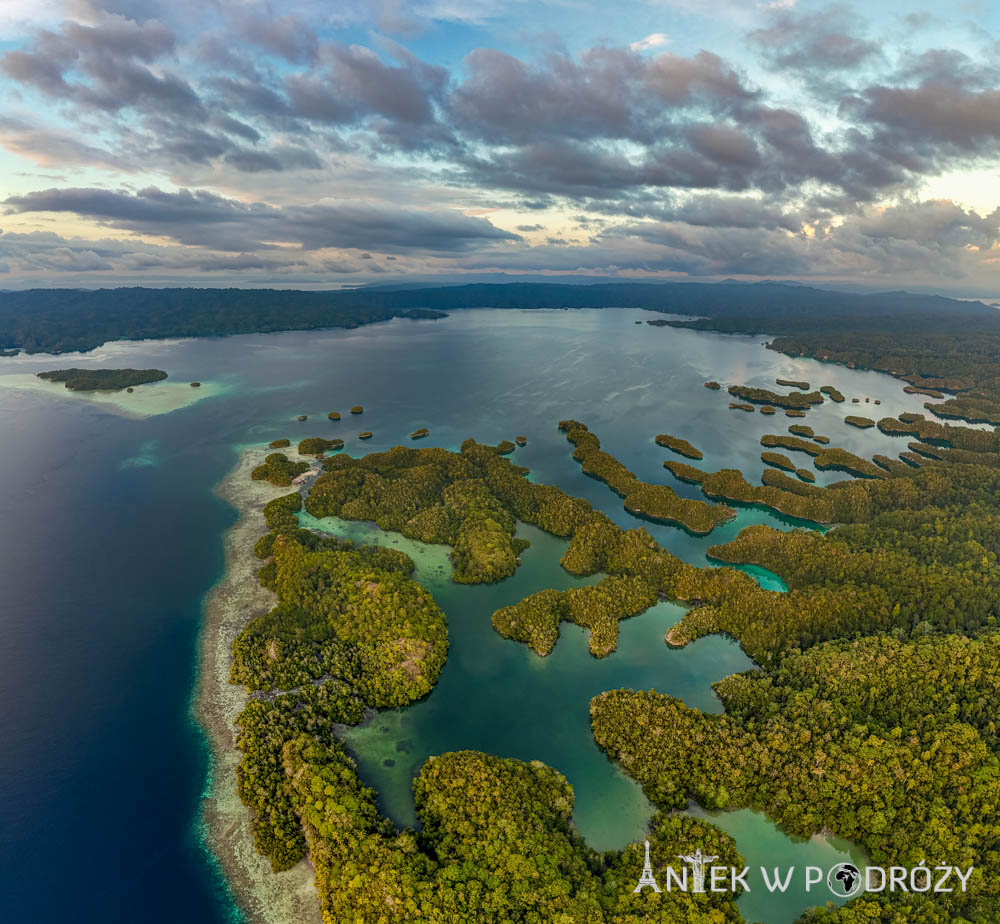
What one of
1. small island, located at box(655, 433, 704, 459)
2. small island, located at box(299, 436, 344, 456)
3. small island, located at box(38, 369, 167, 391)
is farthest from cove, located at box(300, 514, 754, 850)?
small island, located at box(38, 369, 167, 391)

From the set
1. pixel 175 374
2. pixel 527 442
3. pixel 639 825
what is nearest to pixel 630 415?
pixel 527 442

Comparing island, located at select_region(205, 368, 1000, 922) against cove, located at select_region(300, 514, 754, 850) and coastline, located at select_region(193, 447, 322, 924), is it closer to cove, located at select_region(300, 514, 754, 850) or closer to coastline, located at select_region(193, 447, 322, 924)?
coastline, located at select_region(193, 447, 322, 924)

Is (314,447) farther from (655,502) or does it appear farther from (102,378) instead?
(102,378)

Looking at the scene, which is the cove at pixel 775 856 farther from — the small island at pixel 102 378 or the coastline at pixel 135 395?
the small island at pixel 102 378

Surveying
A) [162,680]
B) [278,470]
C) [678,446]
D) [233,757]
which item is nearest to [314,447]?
[278,470]

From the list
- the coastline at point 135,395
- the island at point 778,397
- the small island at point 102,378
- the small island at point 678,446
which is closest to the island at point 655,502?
the small island at point 678,446

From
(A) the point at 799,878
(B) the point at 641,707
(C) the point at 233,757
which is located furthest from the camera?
(B) the point at 641,707
